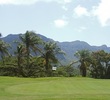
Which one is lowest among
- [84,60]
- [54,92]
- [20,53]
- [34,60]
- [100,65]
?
[54,92]

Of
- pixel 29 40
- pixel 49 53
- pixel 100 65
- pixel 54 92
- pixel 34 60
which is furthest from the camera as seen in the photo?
pixel 100 65

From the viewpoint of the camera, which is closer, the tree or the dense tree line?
the dense tree line

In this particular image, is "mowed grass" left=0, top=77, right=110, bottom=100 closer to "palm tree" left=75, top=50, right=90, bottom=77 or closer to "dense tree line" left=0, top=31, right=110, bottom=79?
"dense tree line" left=0, top=31, right=110, bottom=79

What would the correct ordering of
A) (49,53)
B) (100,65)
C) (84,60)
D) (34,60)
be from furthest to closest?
(100,65), (84,60), (34,60), (49,53)

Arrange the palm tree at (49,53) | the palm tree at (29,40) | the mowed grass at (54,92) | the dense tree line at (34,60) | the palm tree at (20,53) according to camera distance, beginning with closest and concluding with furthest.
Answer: the mowed grass at (54,92) → the palm tree at (20,53) → the dense tree line at (34,60) → the palm tree at (29,40) → the palm tree at (49,53)

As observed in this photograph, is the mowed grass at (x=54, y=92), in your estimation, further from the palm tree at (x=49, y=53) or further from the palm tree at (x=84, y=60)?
the palm tree at (x=84, y=60)

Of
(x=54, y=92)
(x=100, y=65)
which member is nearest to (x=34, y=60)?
(x=100, y=65)

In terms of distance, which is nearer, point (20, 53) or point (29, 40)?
point (20, 53)

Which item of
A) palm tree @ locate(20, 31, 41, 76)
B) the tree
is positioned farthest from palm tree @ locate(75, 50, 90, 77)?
palm tree @ locate(20, 31, 41, 76)

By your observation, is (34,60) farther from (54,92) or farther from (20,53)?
(54,92)

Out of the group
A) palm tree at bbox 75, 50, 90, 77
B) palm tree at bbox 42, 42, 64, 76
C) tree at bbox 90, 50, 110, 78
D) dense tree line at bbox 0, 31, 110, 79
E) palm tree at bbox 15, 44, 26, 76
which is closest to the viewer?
palm tree at bbox 15, 44, 26, 76

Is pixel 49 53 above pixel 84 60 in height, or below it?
above

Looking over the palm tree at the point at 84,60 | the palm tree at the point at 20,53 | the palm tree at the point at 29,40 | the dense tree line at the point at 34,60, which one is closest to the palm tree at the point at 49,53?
the dense tree line at the point at 34,60

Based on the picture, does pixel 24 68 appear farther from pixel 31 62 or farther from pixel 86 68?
pixel 86 68
